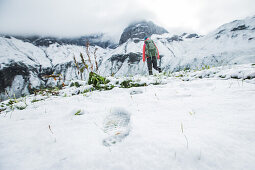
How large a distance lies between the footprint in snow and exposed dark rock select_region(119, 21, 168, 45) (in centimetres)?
11693

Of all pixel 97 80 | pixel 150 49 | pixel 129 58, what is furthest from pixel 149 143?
pixel 129 58

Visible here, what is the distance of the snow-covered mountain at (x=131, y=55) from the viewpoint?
57.1 m

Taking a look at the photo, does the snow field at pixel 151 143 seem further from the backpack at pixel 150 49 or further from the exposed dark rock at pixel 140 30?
the exposed dark rock at pixel 140 30

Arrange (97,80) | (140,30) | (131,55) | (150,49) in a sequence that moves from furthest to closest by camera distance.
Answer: (140,30)
(131,55)
(150,49)
(97,80)

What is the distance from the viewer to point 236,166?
520 millimetres

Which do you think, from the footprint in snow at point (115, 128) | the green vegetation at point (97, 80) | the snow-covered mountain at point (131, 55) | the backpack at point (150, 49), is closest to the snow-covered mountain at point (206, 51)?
the snow-covered mountain at point (131, 55)

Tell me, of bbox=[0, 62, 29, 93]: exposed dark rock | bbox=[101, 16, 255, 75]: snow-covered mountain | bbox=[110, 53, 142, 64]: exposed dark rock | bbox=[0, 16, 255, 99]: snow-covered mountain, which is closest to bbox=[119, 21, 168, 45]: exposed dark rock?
bbox=[0, 16, 255, 99]: snow-covered mountain

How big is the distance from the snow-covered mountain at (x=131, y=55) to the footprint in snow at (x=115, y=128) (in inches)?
2000

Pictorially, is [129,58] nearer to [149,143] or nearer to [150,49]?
[150,49]

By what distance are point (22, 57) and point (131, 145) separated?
380 feet

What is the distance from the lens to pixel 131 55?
3472 inches

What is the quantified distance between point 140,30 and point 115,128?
126361 millimetres

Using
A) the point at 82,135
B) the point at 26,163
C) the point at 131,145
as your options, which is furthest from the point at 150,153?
the point at 26,163

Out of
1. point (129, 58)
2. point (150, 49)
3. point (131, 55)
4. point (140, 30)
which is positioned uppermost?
point (140, 30)
